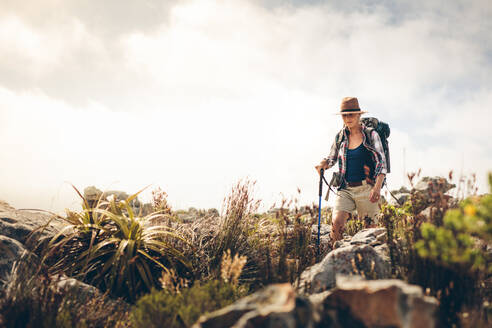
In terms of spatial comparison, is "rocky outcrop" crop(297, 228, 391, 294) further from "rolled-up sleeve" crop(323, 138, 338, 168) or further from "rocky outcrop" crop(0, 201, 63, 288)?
"rocky outcrop" crop(0, 201, 63, 288)

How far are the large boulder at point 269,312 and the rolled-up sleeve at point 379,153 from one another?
9.72 feet

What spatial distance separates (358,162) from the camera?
453 cm

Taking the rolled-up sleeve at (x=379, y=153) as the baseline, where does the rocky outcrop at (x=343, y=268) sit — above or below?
below

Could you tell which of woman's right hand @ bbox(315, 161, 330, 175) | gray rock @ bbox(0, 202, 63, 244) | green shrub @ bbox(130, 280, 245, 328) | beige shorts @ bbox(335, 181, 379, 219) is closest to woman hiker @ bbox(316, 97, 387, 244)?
beige shorts @ bbox(335, 181, 379, 219)

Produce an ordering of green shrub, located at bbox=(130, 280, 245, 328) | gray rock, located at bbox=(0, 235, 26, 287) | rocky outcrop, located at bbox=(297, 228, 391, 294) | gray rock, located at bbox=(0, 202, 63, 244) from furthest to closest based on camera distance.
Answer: gray rock, located at bbox=(0, 202, 63, 244)
gray rock, located at bbox=(0, 235, 26, 287)
rocky outcrop, located at bbox=(297, 228, 391, 294)
green shrub, located at bbox=(130, 280, 245, 328)

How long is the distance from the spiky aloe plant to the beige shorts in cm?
235

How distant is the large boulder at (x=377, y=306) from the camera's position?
5.44 ft

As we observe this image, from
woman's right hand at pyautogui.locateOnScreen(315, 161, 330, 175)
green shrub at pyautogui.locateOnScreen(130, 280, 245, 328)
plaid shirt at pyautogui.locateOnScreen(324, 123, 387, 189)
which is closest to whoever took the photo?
green shrub at pyautogui.locateOnScreen(130, 280, 245, 328)

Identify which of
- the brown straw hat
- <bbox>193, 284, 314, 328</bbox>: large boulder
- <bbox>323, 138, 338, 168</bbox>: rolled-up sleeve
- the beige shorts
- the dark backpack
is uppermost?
→ the brown straw hat

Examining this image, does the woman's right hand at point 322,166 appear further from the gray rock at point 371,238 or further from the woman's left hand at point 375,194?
the gray rock at point 371,238

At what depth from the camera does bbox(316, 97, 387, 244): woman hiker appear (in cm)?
437

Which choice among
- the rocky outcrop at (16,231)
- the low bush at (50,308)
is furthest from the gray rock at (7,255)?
the low bush at (50,308)

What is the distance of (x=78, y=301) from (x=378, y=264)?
8.34 feet

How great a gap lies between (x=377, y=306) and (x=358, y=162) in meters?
3.02
